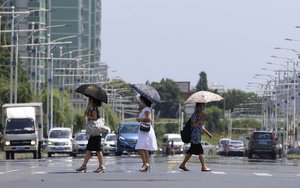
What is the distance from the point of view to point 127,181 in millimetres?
25000

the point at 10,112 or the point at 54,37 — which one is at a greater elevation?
the point at 54,37

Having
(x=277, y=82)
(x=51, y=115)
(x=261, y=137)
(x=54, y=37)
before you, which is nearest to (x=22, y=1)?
(x=54, y=37)

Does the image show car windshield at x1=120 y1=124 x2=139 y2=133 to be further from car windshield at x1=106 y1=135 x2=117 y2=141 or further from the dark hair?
the dark hair

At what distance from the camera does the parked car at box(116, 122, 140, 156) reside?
67.6 meters

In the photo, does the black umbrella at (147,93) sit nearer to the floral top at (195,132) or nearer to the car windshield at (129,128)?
the floral top at (195,132)

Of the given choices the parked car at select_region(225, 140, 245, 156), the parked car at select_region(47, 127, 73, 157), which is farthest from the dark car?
the parked car at select_region(225, 140, 245, 156)

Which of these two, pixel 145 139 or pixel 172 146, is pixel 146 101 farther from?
pixel 172 146

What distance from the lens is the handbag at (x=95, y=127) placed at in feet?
94.9

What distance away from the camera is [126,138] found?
223 feet

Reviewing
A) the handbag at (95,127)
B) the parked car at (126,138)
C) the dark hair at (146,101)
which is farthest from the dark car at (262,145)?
the handbag at (95,127)

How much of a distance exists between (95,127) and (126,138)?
39.1 meters

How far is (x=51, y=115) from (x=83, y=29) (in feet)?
275

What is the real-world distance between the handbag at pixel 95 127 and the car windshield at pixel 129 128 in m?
39.4

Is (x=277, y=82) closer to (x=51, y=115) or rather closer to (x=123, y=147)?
(x=51, y=115)
